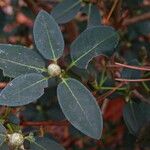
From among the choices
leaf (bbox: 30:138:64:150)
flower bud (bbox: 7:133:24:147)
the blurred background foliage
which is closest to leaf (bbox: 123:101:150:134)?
the blurred background foliage

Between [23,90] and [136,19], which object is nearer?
[23,90]

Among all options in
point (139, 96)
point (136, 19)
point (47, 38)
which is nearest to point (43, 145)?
point (47, 38)

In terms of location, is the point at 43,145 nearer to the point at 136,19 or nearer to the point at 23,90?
the point at 23,90

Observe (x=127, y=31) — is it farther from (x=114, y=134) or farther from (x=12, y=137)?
(x=12, y=137)

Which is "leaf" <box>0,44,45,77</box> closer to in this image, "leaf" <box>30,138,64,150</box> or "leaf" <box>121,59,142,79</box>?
"leaf" <box>30,138,64,150</box>

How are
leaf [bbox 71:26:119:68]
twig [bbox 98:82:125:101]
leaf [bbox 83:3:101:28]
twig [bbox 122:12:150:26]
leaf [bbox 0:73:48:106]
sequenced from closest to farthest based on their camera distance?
leaf [bbox 0:73:48:106], leaf [bbox 71:26:119:68], twig [bbox 98:82:125:101], leaf [bbox 83:3:101:28], twig [bbox 122:12:150:26]

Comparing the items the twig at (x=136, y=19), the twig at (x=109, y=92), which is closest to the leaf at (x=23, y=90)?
the twig at (x=109, y=92)
